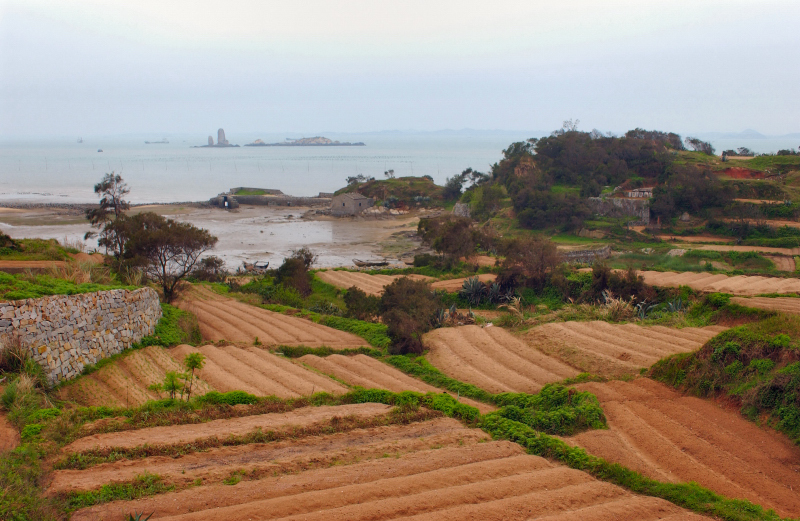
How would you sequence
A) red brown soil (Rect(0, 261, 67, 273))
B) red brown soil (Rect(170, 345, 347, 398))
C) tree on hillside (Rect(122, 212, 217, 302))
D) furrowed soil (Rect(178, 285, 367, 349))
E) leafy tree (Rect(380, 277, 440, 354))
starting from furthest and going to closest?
tree on hillside (Rect(122, 212, 217, 302))
furrowed soil (Rect(178, 285, 367, 349))
leafy tree (Rect(380, 277, 440, 354))
red brown soil (Rect(0, 261, 67, 273))
red brown soil (Rect(170, 345, 347, 398))

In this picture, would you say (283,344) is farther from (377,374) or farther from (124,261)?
(124,261)

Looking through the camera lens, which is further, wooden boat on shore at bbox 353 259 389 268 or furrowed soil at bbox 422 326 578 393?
wooden boat on shore at bbox 353 259 389 268

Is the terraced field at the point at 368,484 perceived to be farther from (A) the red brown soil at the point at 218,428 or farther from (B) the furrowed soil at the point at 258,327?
(B) the furrowed soil at the point at 258,327

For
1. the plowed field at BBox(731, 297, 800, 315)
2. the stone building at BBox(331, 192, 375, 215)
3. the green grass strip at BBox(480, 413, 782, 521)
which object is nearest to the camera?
the green grass strip at BBox(480, 413, 782, 521)

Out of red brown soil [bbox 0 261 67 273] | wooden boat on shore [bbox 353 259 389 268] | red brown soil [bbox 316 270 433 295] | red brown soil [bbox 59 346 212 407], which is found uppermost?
red brown soil [bbox 0 261 67 273]

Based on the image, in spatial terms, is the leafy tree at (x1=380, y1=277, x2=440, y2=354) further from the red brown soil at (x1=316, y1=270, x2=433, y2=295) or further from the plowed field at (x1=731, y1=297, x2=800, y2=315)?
the plowed field at (x1=731, y1=297, x2=800, y2=315)

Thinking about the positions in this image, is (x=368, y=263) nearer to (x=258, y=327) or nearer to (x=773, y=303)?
(x=258, y=327)

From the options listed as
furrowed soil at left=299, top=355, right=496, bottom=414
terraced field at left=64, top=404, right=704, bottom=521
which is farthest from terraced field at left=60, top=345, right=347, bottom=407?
terraced field at left=64, top=404, right=704, bottom=521

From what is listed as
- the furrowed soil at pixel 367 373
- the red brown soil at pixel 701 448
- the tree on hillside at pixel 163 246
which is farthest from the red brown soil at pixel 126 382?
the tree on hillside at pixel 163 246
